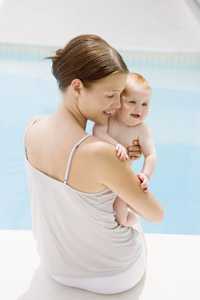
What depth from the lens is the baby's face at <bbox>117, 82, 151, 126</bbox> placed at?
150 centimetres

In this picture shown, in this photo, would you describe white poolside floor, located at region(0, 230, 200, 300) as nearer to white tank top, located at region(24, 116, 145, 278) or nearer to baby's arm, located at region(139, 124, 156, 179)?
white tank top, located at region(24, 116, 145, 278)

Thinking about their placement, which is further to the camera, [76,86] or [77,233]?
[77,233]

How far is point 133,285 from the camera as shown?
1.67m

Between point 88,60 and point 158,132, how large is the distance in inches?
101

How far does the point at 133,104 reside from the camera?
59.7 inches

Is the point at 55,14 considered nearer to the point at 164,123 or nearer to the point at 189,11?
the point at 189,11

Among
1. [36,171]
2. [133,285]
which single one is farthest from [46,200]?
[133,285]

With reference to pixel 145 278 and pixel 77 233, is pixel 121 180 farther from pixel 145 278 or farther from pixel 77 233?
pixel 145 278

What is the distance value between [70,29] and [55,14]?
0.33 metres

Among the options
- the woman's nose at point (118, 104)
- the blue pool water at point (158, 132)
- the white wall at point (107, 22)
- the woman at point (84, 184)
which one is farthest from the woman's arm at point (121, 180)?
the white wall at point (107, 22)

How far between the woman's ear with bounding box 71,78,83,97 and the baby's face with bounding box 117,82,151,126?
0.52ft

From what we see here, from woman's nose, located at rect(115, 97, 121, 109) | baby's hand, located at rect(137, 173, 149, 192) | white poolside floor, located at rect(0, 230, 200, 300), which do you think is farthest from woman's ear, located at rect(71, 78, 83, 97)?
white poolside floor, located at rect(0, 230, 200, 300)

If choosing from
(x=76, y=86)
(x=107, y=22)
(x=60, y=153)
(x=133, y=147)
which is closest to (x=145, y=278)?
(x=133, y=147)

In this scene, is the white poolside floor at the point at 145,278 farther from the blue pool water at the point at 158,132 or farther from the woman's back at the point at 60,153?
the blue pool water at the point at 158,132
